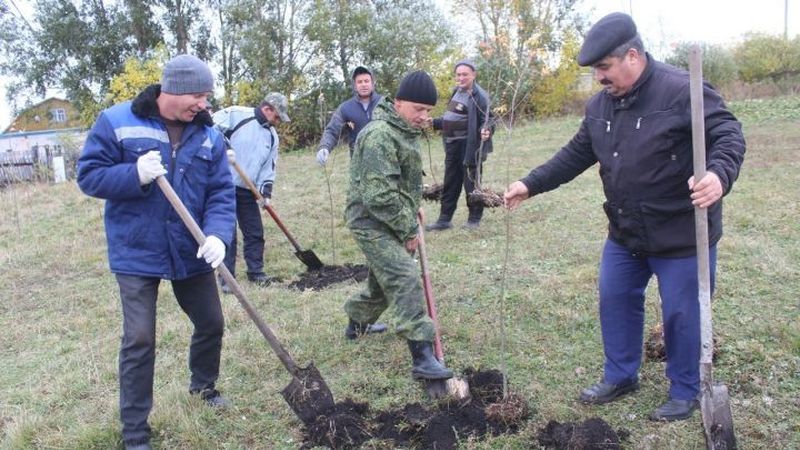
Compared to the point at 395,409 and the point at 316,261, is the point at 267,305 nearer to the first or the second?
the point at 316,261

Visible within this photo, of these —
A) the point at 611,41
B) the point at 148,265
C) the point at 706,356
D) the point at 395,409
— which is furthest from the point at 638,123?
the point at 148,265

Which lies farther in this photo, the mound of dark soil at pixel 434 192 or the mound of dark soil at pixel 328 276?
the mound of dark soil at pixel 434 192

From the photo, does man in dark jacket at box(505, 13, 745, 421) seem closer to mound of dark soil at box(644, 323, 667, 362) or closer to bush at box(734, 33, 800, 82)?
mound of dark soil at box(644, 323, 667, 362)

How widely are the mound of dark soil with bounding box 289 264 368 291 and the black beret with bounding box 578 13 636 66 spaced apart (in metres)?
3.74

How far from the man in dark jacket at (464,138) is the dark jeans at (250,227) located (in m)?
2.31

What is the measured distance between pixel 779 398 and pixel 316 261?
14.5 feet

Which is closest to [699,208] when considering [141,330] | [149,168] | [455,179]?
[149,168]

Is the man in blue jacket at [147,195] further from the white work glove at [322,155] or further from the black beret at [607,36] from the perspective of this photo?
the white work glove at [322,155]

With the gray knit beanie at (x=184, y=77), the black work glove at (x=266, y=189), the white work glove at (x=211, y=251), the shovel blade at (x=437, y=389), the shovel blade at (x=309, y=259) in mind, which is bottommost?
the shovel blade at (x=437, y=389)

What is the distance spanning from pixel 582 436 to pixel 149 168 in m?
2.32

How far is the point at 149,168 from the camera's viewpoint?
2.97 metres

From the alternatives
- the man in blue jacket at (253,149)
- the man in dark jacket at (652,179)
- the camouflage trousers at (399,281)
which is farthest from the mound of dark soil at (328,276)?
the man in dark jacket at (652,179)

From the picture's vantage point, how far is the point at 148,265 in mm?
3201

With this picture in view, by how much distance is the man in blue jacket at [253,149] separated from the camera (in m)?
6.16
